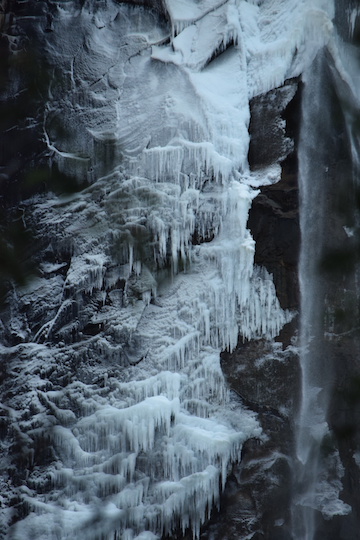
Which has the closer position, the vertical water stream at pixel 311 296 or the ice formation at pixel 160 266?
the ice formation at pixel 160 266

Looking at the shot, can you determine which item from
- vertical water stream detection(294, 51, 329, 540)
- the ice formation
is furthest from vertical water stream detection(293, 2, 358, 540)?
the ice formation

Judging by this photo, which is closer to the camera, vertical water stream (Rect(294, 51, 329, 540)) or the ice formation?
the ice formation

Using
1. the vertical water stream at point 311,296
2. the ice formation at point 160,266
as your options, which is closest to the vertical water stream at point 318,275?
the vertical water stream at point 311,296

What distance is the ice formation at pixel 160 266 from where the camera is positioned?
→ 4.21 metres

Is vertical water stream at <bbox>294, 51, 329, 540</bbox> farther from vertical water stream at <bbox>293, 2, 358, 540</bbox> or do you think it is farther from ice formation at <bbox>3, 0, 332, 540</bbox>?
ice formation at <bbox>3, 0, 332, 540</bbox>

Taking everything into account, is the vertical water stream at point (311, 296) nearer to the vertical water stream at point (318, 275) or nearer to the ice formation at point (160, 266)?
the vertical water stream at point (318, 275)

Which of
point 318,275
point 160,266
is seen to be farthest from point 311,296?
point 160,266

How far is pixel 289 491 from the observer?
14.5 feet

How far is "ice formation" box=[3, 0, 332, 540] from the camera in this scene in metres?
4.21

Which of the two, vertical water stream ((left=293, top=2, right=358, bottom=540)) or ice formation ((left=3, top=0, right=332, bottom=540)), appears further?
vertical water stream ((left=293, top=2, right=358, bottom=540))

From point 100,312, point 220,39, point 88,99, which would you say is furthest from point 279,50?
point 100,312

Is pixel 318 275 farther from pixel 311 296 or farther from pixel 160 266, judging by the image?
pixel 160 266

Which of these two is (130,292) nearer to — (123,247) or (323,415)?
(123,247)

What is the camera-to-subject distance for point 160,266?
460 cm
